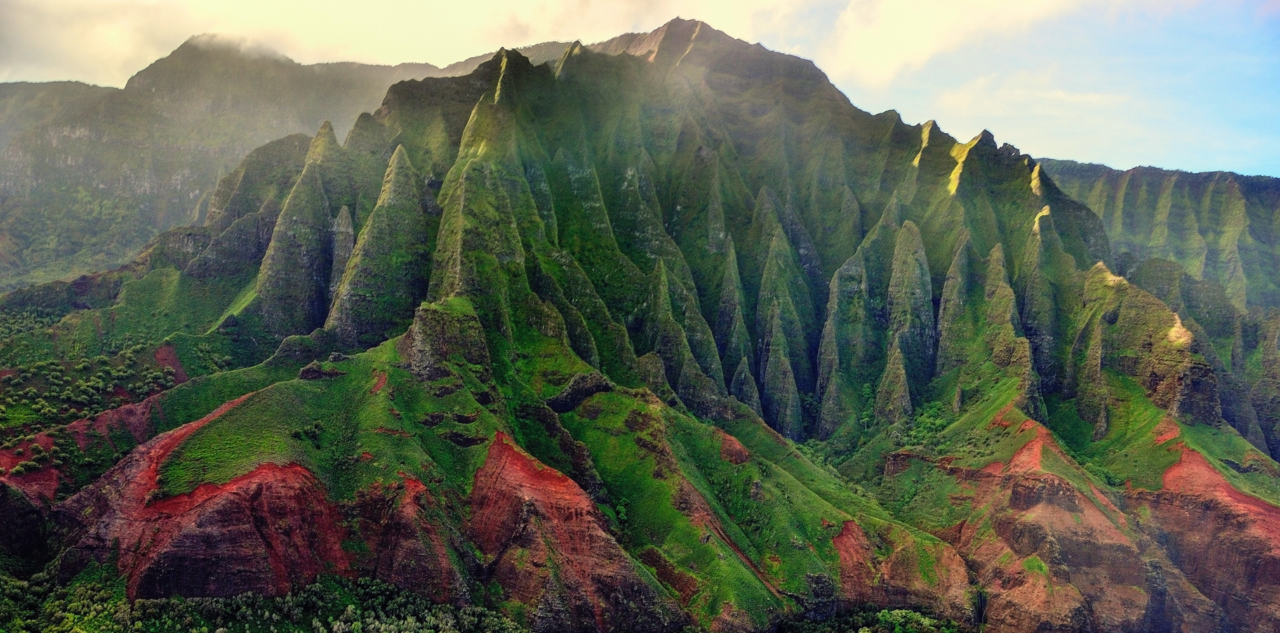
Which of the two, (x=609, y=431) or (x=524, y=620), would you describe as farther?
(x=609, y=431)

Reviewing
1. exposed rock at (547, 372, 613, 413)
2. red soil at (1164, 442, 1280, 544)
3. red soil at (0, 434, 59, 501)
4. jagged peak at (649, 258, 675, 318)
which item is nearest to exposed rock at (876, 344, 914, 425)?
jagged peak at (649, 258, 675, 318)

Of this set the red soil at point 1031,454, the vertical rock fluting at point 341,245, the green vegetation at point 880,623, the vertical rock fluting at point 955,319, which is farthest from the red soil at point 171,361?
the vertical rock fluting at point 955,319

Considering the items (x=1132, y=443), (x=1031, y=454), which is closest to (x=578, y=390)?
(x=1031, y=454)

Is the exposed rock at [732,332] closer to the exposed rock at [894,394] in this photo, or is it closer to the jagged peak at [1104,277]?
the exposed rock at [894,394]

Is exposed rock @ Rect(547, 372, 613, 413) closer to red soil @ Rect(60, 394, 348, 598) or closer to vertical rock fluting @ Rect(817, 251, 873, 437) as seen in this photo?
red soil @ Rect(60, 394, 348, 598)

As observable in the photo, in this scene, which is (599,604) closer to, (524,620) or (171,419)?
(524,620)

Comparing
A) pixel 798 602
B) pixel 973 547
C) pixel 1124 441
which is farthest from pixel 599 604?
pixel 1124 441
